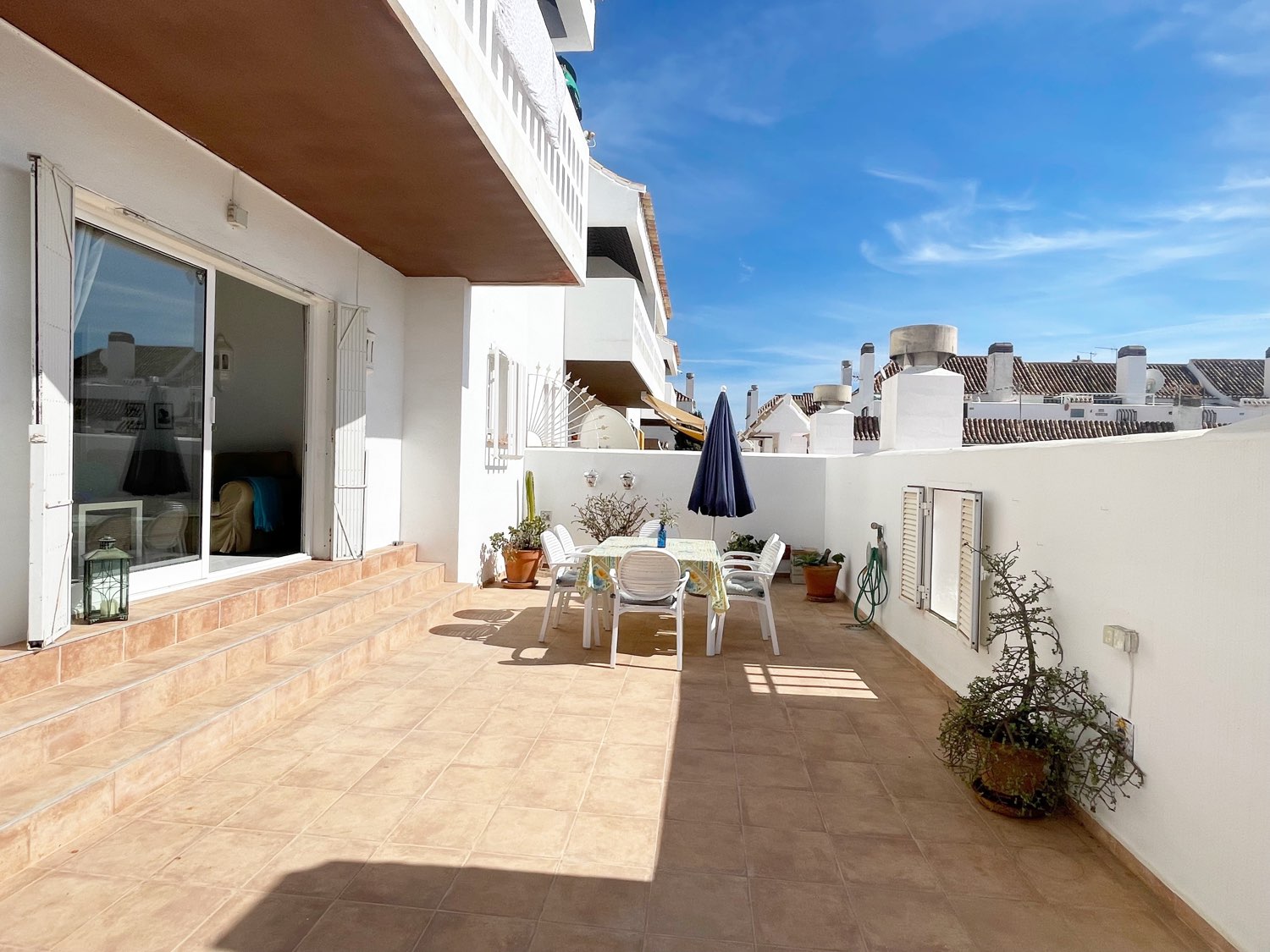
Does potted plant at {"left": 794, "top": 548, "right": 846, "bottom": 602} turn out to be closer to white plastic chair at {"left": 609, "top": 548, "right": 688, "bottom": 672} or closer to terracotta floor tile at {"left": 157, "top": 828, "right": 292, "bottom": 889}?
white plastic chair at {"left": 609, "top": 548, "right": 688, "bottom": 672}

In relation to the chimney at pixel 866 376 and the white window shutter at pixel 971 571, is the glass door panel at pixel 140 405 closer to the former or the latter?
the white window shutter at pixel 971 571

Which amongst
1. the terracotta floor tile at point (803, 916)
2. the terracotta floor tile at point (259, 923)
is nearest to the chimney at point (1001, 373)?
the terracotta floor tile at point (803, 916)

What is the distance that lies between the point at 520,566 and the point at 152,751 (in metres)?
5.41

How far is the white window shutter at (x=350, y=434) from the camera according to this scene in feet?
20.4

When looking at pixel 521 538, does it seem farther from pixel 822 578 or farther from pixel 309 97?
pixel 309 97

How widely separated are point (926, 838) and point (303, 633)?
12.8ft

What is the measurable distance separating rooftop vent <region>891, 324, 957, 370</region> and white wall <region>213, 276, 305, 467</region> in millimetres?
5449

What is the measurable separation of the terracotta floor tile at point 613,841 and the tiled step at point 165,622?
2442 mm

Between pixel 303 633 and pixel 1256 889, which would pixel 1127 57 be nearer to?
pixel 1256 889

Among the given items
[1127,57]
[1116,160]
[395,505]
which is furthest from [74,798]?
[1116,160]

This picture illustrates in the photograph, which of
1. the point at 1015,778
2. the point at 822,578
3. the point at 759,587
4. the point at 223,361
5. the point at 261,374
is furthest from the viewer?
the point at 822,578

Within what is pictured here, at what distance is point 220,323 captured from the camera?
6.06 m

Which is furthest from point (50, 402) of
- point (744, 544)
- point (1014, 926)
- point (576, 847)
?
point (744, 544)

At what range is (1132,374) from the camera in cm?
2739
